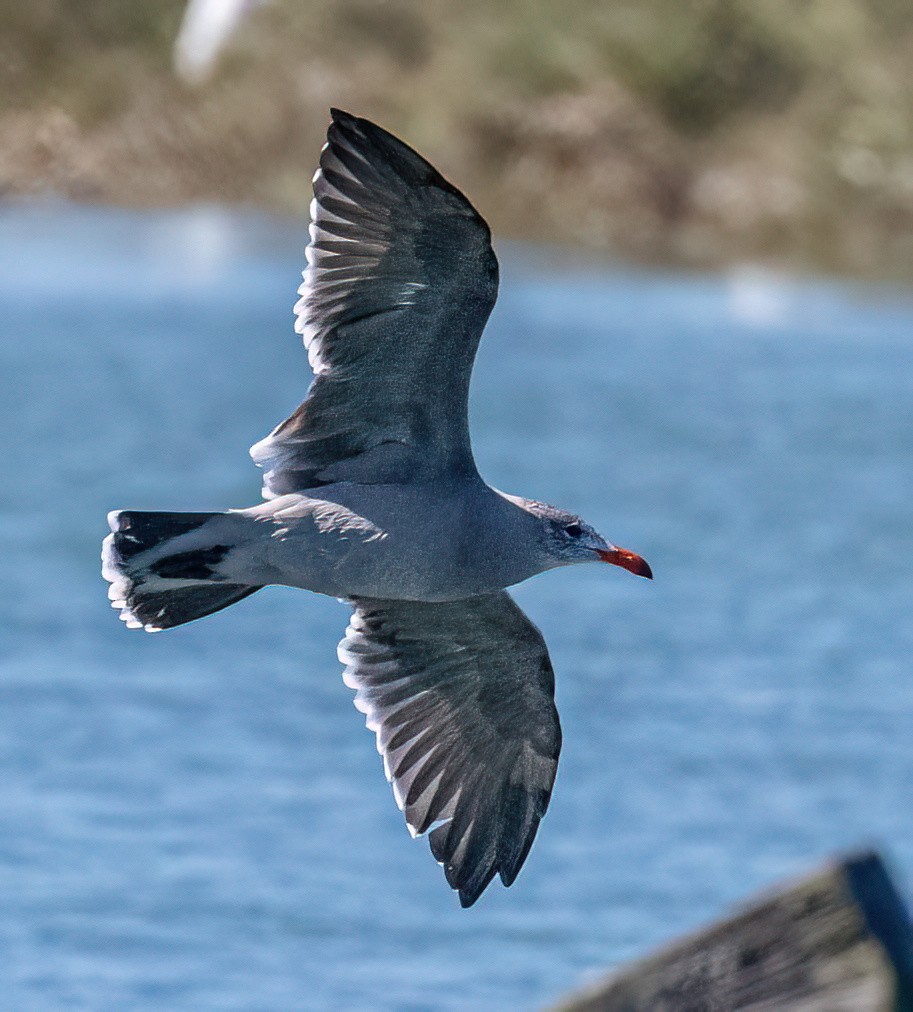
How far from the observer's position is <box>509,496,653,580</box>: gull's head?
524 cm

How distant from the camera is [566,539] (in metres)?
5.27

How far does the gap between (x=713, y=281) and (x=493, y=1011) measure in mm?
15110

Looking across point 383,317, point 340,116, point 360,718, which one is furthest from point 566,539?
point 360,718

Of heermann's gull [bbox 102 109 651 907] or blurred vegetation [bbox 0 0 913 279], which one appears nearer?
heermann's gull [bbox 102 109 651 907]

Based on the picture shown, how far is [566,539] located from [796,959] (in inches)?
74.9

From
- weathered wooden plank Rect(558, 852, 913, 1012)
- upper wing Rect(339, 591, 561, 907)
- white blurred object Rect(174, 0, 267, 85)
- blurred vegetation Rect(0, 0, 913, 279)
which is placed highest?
blurred vegetation Rect(0, 0, 913, 279)

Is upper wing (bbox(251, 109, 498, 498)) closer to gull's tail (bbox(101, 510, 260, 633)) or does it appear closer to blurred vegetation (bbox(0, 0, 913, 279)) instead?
gull's tail (bbox(101, 510, 260, 633))

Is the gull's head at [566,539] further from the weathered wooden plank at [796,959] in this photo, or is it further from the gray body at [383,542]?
the weathered wooden plank at [796,959]

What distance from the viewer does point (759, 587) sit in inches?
450

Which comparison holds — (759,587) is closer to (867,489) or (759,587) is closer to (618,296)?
(867,489)

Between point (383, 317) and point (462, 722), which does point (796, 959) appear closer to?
point (383, 317)

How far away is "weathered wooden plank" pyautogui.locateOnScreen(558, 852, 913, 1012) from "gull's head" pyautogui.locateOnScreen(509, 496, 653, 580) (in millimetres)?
1601

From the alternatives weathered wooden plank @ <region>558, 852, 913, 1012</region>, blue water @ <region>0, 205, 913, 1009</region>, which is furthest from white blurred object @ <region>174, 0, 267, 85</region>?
weathered wooden plank @ <region>558, 852, 913, 1012</region>

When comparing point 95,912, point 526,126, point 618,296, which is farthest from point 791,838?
point 526,126
